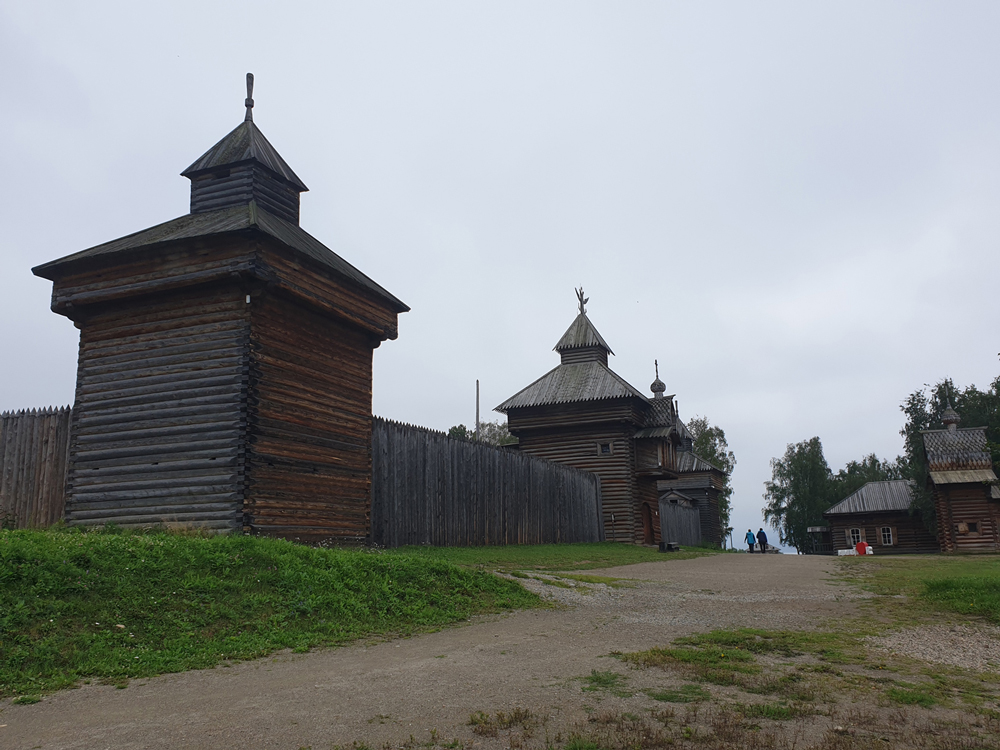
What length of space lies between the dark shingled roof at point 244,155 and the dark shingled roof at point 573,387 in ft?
57.3

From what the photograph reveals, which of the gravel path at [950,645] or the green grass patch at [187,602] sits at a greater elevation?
the green grass patch at [187,602]

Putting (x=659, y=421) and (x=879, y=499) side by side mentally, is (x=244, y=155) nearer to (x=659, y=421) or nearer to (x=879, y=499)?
(x=659, y=421)

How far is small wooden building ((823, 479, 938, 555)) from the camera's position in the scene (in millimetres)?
46281

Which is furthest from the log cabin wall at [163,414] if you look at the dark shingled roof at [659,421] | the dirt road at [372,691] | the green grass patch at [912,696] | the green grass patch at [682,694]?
the dark shingled roof at [659,421]

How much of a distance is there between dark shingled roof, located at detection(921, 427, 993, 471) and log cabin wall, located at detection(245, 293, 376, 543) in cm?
3165

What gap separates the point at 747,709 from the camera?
16.7 ft

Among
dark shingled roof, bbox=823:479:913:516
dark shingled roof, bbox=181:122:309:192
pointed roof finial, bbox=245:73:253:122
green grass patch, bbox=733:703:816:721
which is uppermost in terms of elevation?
pointed roof finial, bbox=245:73:253:122

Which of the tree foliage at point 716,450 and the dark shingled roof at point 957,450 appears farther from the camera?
the tree foliage at point 716,450

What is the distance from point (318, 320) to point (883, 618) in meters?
12.4

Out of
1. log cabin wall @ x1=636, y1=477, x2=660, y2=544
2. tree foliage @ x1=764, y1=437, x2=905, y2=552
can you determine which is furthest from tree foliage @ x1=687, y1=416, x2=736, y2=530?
log cabin wall @ x1=636, y1=477, x2=660, y2=544

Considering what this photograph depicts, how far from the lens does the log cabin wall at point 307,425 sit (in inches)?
585

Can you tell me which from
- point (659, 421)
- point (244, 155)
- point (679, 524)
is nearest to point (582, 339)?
point (659, 421)

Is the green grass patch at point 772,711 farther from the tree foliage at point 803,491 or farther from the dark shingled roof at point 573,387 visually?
the tree foliage at point 803,491

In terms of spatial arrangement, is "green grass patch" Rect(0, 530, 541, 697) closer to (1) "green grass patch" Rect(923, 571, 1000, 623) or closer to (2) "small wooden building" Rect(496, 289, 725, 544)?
(1) "green grass patch" Rect(923, 571, 1000, 623)
